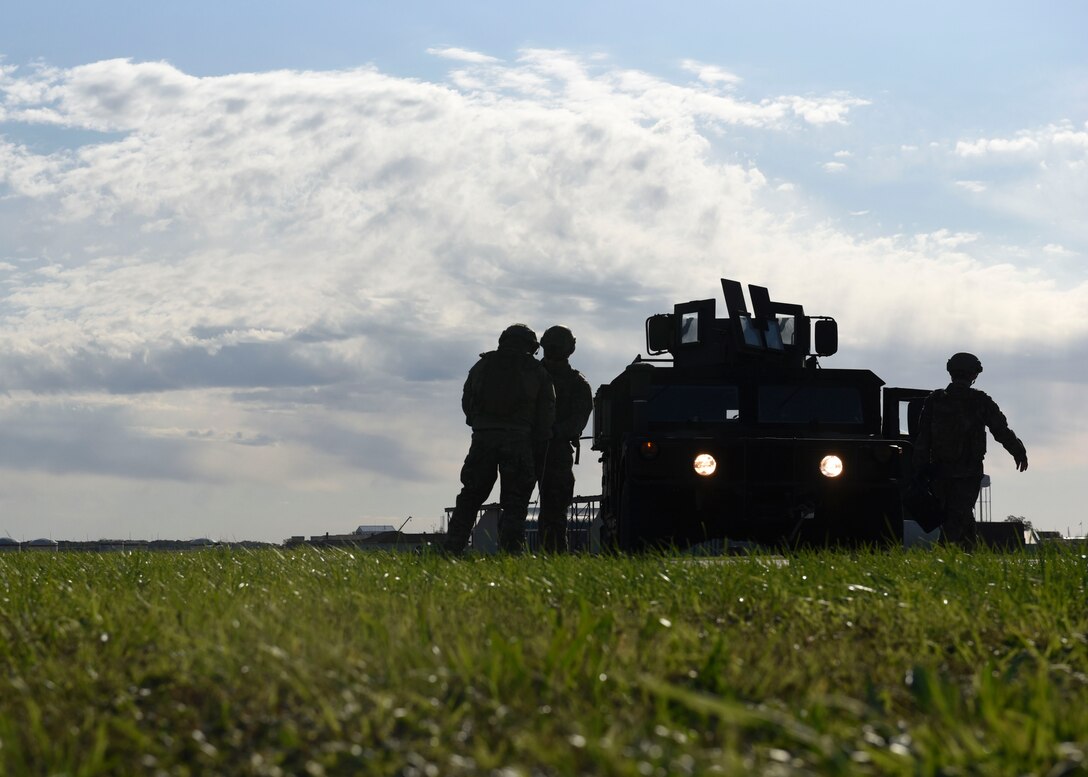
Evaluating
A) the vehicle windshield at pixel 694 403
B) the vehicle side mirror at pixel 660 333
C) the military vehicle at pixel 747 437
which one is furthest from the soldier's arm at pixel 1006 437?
the vehicle side mirror at pixel 660 333

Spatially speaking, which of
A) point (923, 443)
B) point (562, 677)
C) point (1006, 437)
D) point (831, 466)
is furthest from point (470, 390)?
point (562, 677)

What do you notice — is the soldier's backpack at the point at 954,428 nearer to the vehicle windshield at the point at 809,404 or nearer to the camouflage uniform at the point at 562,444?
the vehicle windshield at the point at 809,404

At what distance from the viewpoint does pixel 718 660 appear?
389 centimetres

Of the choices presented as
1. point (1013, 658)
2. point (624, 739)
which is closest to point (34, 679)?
point (624, 739)

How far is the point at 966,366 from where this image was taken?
11336mm

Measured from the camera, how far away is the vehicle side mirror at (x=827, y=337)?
472 inches

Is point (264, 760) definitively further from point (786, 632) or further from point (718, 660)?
point (786, 632)

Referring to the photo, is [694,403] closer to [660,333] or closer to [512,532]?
[660,333]

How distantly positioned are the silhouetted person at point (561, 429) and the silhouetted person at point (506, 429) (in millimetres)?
735

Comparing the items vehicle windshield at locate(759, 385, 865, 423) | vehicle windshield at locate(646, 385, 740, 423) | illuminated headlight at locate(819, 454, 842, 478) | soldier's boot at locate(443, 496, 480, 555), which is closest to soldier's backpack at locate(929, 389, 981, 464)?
vehicle windshield at locate(759, 385, 865, 423)

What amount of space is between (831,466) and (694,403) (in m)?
1.42

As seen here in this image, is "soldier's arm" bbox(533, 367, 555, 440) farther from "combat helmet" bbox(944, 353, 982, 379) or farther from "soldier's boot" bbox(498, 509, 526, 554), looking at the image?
"combat helmet" bbox(944, 353, 982, 379)

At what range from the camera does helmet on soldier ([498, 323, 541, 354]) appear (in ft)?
35.0

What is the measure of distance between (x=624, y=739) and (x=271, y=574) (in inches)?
185
